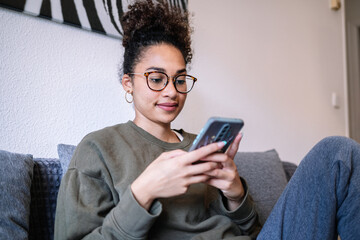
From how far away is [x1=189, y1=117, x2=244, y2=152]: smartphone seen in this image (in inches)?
29.2

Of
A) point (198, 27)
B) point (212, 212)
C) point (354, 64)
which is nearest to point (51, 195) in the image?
point (212, 212)

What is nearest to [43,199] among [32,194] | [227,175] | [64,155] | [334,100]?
[32,194]

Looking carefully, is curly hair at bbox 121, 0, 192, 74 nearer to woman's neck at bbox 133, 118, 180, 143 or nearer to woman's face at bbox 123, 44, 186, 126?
woman's face at bbox 123, 44, 186, 126

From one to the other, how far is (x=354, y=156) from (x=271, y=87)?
158 centimetres

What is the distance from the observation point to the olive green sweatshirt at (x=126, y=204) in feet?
2.60

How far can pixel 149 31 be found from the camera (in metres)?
1.12

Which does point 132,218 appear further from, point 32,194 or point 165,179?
point 32,194

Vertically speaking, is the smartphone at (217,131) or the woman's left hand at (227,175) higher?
the smartphone at (217,131)

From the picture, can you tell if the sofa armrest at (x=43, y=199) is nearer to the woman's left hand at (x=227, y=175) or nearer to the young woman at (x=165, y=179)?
the young woman at (x=165, y=179)

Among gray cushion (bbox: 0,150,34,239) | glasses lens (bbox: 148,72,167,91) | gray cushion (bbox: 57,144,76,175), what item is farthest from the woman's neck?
gray cushion (bbox: 0,150,34,239)

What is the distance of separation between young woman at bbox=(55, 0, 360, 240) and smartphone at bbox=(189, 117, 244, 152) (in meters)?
0.03

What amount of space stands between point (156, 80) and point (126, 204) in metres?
0.39

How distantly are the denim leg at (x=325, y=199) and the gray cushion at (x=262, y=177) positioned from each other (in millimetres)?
573

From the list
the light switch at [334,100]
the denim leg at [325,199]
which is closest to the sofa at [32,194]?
the denim leg at [325,199]
